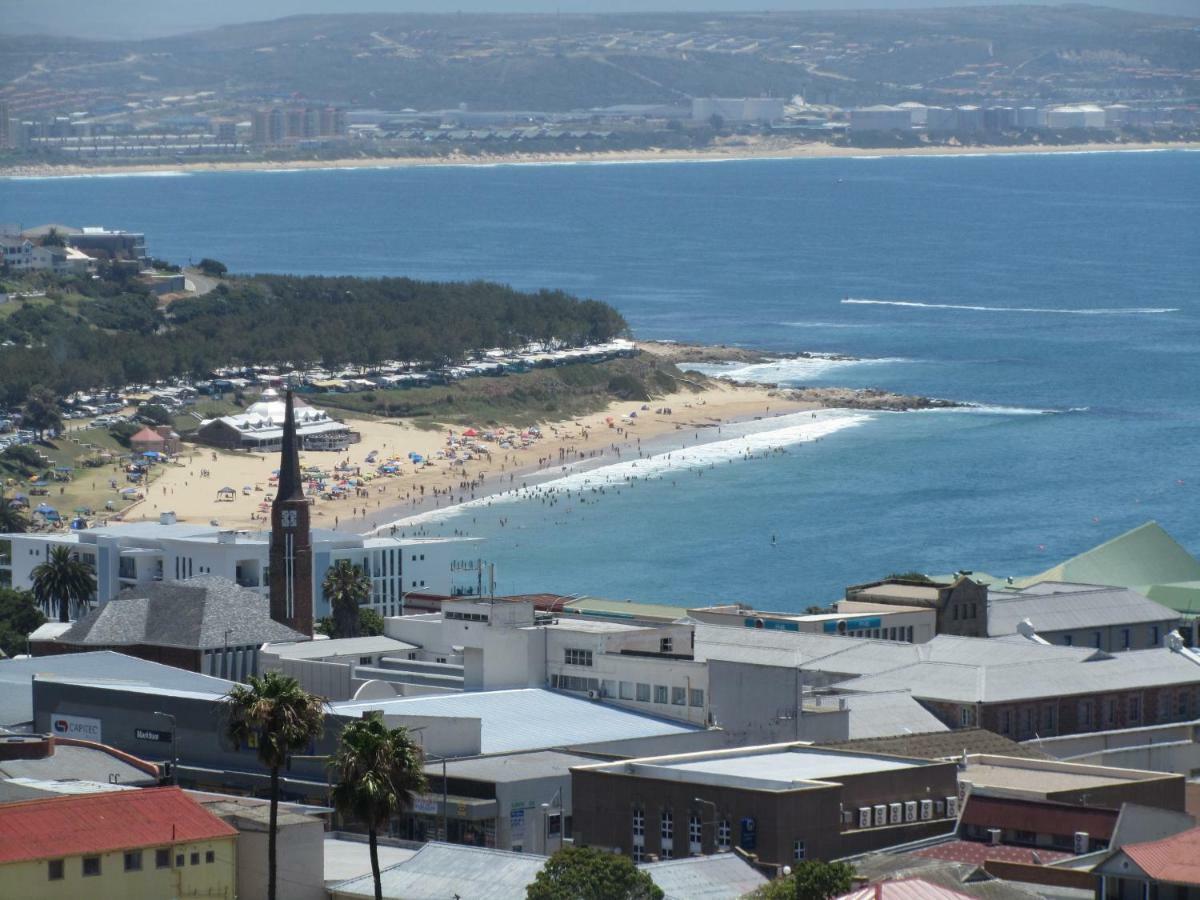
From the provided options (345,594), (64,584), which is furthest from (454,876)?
(64,584)

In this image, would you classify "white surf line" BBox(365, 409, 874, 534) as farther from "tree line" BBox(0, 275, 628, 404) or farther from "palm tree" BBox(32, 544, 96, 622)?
"palm tree" BBox(32, 544, 96, 622)

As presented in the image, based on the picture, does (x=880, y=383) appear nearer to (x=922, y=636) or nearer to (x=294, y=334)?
(x=294, y=334)

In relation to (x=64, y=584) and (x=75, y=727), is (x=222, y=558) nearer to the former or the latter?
(x=64, y=584)

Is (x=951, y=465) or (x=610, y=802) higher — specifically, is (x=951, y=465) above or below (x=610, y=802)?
below

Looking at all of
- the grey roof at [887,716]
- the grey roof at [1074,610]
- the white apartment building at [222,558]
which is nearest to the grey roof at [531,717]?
the grey roof at [887,716]

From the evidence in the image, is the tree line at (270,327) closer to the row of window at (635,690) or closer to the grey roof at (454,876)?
the row of window at (635,690)

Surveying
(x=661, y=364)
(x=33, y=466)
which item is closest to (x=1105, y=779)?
(x=33, y=466)

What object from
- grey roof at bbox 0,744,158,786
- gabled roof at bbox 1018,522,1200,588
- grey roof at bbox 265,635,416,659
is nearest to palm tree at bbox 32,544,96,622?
grey roof at bbox 265,635,416,659

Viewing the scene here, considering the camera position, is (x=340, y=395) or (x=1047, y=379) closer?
(x=340, y=395)
